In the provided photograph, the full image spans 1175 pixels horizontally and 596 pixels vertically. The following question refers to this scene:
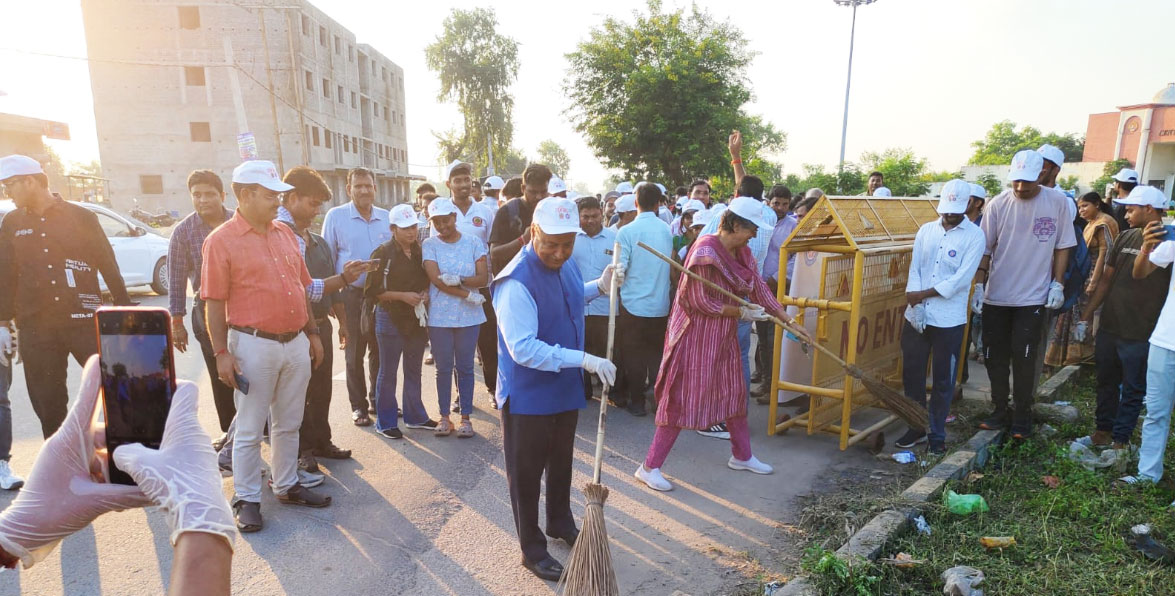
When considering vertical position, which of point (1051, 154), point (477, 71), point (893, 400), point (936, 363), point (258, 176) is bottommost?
point (893, 400)

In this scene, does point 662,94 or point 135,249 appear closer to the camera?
point 135,249

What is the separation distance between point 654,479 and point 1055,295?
333cm

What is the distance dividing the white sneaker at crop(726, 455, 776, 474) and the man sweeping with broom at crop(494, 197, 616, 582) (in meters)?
1.69

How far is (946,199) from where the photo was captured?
4.58 metres

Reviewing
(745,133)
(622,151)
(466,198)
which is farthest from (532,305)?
(745,133)

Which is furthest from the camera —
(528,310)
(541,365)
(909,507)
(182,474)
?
(909,507)

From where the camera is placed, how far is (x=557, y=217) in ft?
9.84

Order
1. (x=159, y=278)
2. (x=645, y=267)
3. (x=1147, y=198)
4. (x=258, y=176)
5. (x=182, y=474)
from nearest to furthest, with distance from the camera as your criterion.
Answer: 1. (x=182, y=474)
2. (x=258, y=176)
3. (x=1147, y=198)
4. (x=645, y=267)
5. (x=159, y=278)

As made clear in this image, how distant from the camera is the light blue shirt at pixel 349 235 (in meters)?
5.44

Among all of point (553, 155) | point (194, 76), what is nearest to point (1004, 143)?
Answer: point (553, 155)

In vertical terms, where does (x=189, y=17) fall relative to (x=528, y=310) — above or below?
above

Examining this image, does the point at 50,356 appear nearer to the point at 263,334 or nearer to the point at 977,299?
the point at 263,334

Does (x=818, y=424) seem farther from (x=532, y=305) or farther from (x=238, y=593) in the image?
(x=238, y=593)

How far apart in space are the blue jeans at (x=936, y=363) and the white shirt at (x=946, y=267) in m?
0.12
